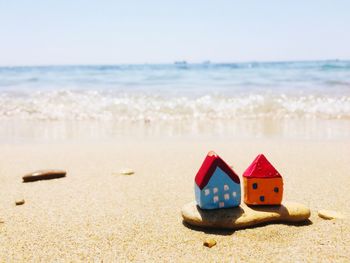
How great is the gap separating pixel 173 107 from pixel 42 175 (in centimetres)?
600

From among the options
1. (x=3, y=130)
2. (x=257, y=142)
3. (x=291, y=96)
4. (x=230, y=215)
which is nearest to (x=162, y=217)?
(x=230, y=215)

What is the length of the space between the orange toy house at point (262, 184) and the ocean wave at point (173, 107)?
577cm

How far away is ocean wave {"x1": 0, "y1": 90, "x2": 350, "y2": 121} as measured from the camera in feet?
28.2

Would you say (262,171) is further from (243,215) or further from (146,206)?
(146,206)

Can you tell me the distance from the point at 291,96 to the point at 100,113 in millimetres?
4979

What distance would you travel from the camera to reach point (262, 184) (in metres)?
2.59

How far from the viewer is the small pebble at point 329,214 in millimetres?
2662

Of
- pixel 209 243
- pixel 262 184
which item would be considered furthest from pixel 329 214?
pixel 209 243

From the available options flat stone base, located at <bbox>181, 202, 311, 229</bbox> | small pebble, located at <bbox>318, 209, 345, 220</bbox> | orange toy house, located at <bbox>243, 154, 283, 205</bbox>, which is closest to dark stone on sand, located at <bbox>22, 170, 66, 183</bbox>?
flat stone base, located at <bbox>181, 202, 311, 229</bbox>

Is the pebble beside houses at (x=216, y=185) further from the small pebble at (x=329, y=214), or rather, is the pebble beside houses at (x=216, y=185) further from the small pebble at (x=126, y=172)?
the small pebble at (x=126, y=172)

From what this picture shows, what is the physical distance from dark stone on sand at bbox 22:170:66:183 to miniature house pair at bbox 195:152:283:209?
1736 millimetres

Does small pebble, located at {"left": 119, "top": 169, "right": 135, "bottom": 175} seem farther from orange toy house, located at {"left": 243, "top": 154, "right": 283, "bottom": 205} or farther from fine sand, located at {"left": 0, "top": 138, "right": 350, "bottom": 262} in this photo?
orange toy house, located at {"left": 243, "top": 154, "right": 283, "bottom": 205}

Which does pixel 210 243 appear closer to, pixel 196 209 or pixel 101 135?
pixel 196 209

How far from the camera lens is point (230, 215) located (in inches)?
98.9
